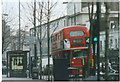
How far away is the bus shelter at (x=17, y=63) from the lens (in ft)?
54.7

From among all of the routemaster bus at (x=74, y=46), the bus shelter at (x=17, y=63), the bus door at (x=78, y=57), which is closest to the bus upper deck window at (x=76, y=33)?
the routemaster bus at (x=74, y=46)

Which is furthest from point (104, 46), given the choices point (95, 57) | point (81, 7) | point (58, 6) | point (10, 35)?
point (10, 35)

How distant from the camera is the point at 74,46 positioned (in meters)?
13.5

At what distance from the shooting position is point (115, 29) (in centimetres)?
1338

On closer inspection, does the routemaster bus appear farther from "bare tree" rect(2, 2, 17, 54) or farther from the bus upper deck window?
"bare tree" rect(2, 2, 17, 54)

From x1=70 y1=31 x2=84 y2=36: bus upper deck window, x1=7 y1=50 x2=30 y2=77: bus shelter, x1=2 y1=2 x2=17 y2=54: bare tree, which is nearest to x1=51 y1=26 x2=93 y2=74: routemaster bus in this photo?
x1=70 y1=31 x2=84 y2=36: bus upper deck window

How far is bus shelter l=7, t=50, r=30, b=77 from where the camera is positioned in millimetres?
16672

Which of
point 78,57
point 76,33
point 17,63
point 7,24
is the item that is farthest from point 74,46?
point 7,24

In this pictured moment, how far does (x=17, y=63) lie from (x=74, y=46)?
4.82m

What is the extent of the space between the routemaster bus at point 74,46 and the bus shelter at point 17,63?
347 centimetres

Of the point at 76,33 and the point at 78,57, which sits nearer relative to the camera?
the point at 78,57

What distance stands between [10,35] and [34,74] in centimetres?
300

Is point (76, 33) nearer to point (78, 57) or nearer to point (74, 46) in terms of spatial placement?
point (74, 46)

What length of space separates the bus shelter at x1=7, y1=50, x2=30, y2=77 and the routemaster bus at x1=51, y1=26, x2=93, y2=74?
137 inches
